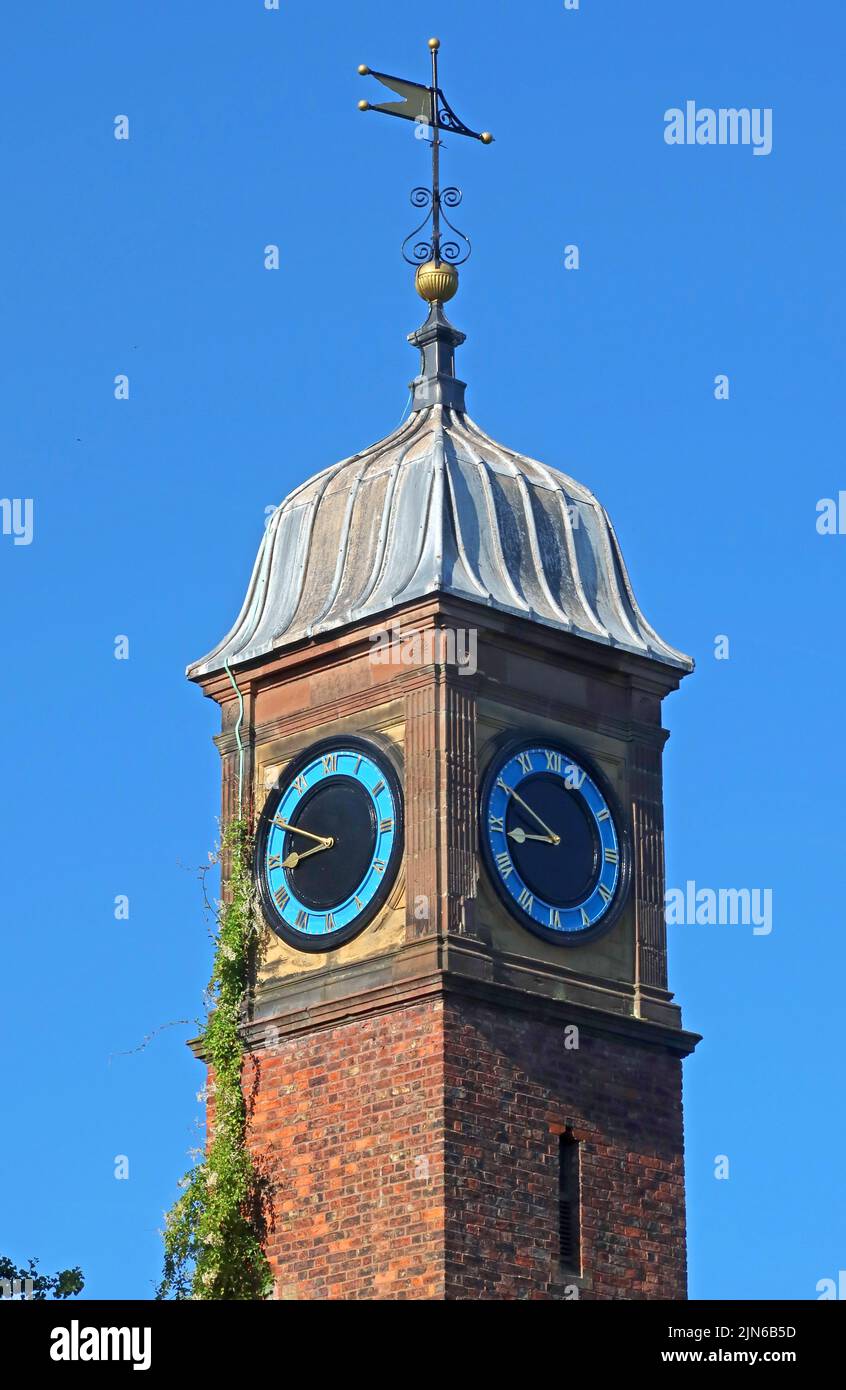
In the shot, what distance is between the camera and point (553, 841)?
161 feet

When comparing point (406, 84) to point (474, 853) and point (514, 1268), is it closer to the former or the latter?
point (474, 853)

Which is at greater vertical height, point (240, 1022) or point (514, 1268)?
point (240, 1022)

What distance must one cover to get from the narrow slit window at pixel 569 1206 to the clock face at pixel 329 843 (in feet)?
11.9

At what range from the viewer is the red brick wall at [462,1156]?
153ft

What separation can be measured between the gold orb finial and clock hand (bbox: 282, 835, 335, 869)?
7.90m

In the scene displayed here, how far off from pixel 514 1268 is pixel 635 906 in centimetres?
524

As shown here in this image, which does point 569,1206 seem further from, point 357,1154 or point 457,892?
point 457,892

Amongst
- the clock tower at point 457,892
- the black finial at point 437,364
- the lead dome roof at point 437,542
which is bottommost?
the clock tower at point 457,892

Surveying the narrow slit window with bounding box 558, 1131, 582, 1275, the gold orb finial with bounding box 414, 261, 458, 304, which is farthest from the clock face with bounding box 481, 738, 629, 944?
the gold orb finial with bounding box 414, 261, 458, 304

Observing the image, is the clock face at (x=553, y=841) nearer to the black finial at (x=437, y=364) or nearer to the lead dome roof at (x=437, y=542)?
the lead dome roof at (x=437, y=542)

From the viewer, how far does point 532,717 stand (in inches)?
1946

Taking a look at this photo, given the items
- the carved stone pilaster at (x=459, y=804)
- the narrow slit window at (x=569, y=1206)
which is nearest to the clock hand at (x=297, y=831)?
the carved stone pilaster at (x=459, y=804)
